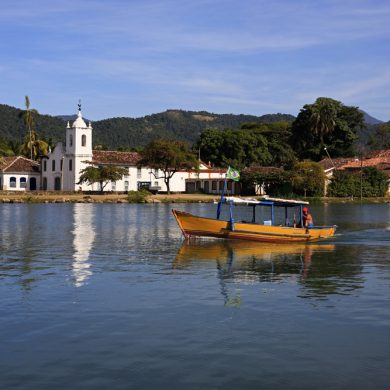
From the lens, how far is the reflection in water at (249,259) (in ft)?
80.9

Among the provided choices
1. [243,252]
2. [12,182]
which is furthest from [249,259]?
[12,182]

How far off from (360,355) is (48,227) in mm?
35936

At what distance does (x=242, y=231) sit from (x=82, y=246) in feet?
28.4

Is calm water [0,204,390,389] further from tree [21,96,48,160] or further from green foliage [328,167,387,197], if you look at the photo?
tree [21,96,48,160]

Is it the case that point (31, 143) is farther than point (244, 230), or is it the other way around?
point (31, 143)

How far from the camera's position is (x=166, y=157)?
319ft

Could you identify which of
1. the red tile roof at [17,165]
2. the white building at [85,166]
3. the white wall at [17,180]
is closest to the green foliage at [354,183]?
the white building at [85,166]

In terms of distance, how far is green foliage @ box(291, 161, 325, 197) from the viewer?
98375 mm

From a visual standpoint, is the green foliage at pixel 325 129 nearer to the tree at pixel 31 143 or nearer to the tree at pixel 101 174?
the tree at pixel 101 174

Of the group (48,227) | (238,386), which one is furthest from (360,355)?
(48,227)

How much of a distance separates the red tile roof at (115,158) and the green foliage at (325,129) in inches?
1365

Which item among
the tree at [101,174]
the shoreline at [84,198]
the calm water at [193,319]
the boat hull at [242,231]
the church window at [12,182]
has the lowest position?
the calm water at [193,319]

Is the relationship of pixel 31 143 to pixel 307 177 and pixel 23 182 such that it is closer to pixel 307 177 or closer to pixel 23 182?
pixel 23 182

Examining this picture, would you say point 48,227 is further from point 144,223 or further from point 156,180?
point 156,180
